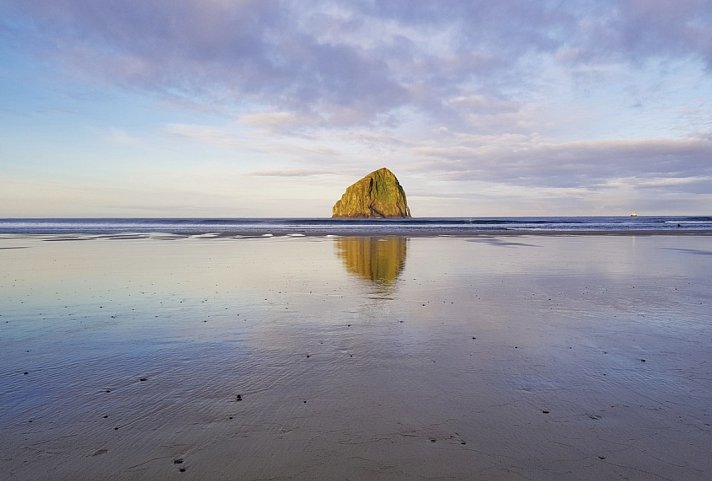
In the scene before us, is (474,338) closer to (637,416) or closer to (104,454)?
(637,416)

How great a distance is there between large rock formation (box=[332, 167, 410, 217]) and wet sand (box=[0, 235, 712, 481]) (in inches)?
7086

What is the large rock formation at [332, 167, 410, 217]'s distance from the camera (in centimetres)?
19100

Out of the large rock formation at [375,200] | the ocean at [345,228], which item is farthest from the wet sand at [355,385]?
the large rock formation at [375,200]

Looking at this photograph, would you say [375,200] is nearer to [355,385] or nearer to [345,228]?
[345,228]

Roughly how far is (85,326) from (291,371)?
4970 millimetres

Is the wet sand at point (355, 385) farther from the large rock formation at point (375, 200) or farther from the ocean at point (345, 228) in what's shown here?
the large rock formation at point (375, 200)

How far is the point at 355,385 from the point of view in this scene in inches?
207

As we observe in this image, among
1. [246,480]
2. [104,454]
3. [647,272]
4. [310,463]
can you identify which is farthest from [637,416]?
[647,272]

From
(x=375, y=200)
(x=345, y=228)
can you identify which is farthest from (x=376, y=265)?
(x=375, y=200)

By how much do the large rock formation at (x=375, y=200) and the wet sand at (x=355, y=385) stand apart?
179988mm

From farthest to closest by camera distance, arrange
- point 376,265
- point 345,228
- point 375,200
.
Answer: point 375,200 < point 345,228 < point 376,265

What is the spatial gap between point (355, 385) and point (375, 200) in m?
190

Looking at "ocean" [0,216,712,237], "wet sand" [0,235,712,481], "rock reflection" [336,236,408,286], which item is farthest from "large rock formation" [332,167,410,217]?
"wet sand" [0,235,712,481]

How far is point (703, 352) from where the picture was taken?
648 cm
